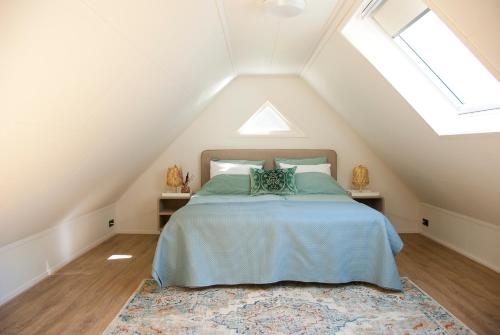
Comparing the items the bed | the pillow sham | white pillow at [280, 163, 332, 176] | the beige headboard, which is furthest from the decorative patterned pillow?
the bed

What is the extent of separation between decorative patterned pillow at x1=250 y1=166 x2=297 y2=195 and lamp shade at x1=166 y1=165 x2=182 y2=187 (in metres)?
0.96

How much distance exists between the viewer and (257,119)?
4.42 m

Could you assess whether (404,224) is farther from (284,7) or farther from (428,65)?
(284,7)

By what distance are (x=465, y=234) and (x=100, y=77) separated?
3.61m

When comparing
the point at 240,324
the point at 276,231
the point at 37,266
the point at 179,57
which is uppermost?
the point at 179,57

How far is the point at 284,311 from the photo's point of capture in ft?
7.15

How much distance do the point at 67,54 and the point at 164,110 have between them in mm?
1619

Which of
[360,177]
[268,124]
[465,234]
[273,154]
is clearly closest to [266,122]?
[268,124]

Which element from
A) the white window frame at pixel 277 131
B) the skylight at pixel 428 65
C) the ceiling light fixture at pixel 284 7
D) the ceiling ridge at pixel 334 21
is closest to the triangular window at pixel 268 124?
the white window frame at pixel 277 131

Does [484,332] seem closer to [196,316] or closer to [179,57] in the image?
[196,316]

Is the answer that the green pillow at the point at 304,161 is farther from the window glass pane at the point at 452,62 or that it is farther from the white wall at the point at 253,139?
the window glass pane at the point at 452,62

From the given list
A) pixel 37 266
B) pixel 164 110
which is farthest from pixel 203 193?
pixel 37 266

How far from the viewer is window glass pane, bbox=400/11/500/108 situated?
2.24 metres

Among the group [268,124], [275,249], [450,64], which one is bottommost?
[275,249]
